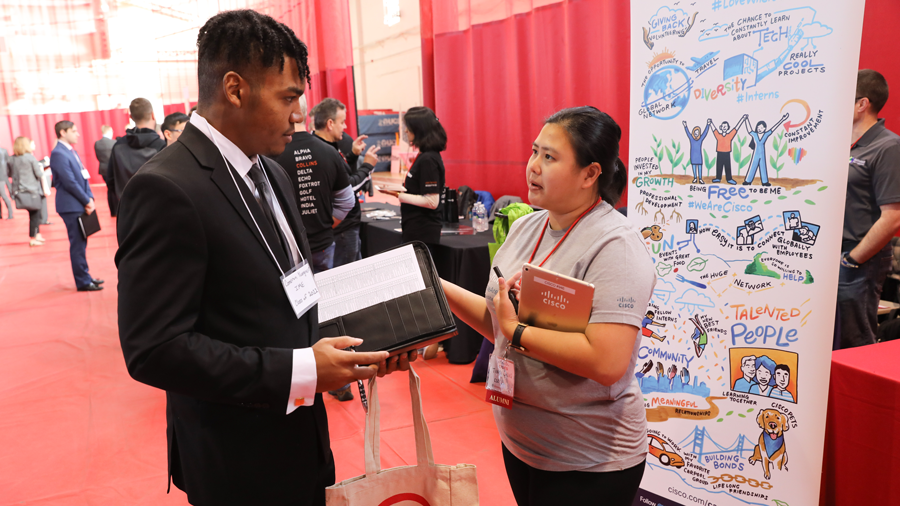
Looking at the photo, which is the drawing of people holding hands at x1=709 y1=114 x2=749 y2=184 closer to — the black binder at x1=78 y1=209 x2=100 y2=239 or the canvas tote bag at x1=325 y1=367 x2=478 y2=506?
the canvas tote bag at x1=325 y1=367 x2=478 y2=506

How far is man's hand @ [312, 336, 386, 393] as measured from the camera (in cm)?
104

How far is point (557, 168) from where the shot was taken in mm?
1389

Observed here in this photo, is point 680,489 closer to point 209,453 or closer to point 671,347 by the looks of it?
point 671,347

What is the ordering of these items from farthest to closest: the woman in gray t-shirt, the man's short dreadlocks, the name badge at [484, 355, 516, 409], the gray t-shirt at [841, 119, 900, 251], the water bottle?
the water bottle
the gray t-shirt at [841, 119, 900, 251]
the name badge at [484, 355, 516, 409]
the woman in gray t-shirt
the man's short dreadlocks

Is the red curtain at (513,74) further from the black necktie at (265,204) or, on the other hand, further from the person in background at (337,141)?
the black necktie at (265,204)

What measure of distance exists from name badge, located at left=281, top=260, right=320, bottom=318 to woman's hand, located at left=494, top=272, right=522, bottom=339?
0.43 metres

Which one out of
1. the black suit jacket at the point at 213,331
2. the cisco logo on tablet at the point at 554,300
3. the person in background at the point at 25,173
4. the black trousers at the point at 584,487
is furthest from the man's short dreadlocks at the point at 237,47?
the person in background at the point at 25,173

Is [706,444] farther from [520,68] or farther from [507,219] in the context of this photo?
[520,68]

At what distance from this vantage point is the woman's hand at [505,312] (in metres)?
1.33

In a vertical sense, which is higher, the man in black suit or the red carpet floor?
the man in black suit

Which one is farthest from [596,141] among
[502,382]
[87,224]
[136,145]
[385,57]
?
[385,57]

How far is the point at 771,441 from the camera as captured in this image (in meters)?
1.92

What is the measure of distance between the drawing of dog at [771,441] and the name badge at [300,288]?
1614 mm

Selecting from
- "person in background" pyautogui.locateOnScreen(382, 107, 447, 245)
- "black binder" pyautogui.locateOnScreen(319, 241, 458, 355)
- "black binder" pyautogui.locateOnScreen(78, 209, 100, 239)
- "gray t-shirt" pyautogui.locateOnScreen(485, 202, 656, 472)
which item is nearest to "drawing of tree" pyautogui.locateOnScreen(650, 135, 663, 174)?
"gray t-shirt" pyautogui.locateOnScreen(485, 202, 656, 472)
